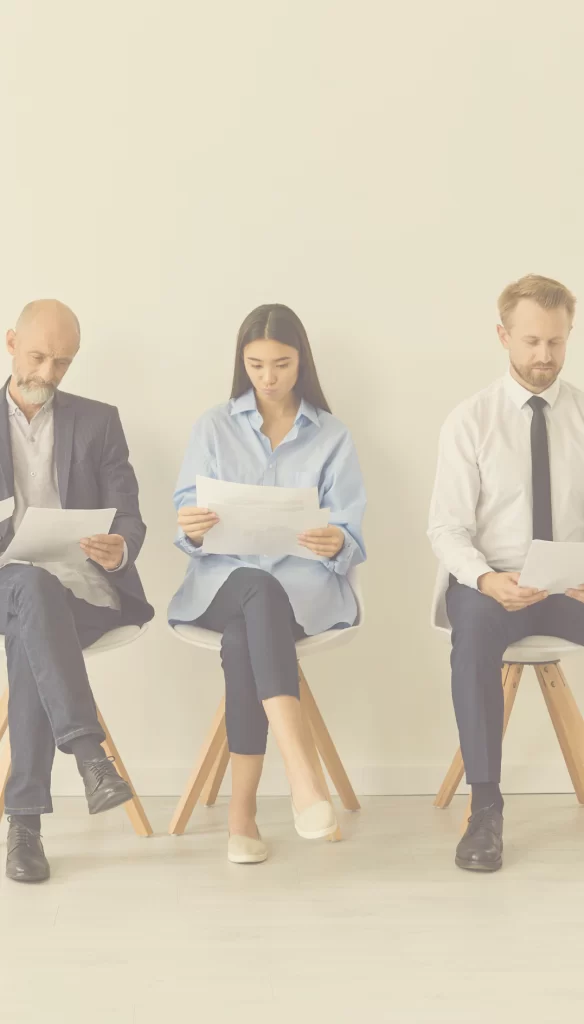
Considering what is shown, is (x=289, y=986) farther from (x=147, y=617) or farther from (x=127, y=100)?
(x=127, y=100)

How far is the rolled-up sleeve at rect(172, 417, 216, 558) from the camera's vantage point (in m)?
2.87

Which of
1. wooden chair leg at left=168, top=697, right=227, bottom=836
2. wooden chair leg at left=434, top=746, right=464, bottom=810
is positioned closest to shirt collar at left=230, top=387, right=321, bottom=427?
wooden chair leg at left=168, top=697, right=227, bottom=836

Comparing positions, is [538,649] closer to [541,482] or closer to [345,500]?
[541,482]

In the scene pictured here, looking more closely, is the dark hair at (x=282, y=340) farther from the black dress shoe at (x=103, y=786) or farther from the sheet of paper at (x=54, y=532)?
the black dress shoe at (x=103, y=786)

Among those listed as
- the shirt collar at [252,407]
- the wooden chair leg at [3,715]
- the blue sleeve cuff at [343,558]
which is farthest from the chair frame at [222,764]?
the shirt collar at [252,407]

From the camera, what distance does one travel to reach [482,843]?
2.46 m

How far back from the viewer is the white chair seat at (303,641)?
2.68m

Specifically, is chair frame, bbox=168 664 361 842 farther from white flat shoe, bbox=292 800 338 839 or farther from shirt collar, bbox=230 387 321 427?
shirt collar, bbox=230 387 321 427

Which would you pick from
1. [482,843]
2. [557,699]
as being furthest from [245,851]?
[557,699]

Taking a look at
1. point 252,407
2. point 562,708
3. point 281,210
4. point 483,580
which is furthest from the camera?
point 281,210

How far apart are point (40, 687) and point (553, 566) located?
117 cm

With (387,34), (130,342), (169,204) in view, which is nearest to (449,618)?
(130,342)

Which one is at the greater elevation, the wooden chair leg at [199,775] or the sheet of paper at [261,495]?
the sheet of paper at [261,495]

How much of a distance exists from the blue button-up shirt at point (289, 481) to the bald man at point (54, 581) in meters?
0.16
